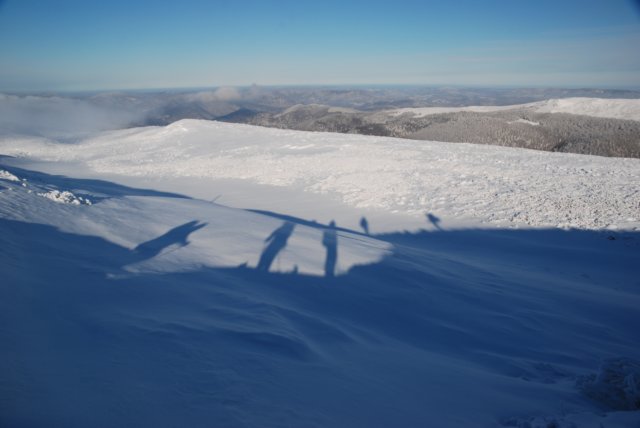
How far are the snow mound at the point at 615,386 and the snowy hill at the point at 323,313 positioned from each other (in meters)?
0.03

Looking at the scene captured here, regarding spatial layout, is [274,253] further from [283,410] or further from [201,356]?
[283,410]

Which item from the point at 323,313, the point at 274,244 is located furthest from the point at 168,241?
the point at 323,313

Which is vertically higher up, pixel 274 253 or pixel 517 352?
pixel 274 253

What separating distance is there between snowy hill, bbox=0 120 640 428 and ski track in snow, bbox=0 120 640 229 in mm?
223

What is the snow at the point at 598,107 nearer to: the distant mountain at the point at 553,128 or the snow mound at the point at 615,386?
the distant mountain at the point at 553,128

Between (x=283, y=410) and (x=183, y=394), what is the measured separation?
942 millimetres

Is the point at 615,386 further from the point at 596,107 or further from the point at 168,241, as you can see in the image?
the point at 596,107

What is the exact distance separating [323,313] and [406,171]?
1610 centimetres

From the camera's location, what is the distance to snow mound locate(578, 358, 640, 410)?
14.0 ft

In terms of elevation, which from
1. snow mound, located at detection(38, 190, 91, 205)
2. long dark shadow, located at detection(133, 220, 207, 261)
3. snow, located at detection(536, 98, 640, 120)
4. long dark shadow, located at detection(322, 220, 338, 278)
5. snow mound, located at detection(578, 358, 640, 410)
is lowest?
→ snow mound, located at detection(578, 358, 640, 410)

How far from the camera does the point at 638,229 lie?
1250cm

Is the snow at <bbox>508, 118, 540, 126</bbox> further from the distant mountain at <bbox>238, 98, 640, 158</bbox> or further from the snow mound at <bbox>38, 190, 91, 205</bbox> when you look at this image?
the snow mound at <bbox>38, 190, 91, 205</bbox>

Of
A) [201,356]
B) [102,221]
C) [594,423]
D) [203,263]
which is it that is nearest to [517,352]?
[594,423]

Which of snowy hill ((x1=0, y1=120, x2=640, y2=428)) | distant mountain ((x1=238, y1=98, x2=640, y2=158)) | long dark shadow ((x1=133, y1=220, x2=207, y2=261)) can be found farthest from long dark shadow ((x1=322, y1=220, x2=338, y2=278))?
distant mountain ((x1=238, y1=98, x2=640, y2=158))
